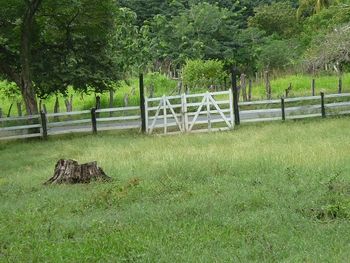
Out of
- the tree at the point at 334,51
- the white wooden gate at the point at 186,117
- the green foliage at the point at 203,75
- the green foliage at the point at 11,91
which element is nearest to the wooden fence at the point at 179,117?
the white wooden gate at the point at 186,117

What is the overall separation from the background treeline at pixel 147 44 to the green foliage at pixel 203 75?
0.07 m

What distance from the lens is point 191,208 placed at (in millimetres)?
9070

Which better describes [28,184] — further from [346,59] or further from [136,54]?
[136,54]

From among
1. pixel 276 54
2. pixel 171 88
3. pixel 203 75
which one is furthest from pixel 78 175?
pixel 276 54

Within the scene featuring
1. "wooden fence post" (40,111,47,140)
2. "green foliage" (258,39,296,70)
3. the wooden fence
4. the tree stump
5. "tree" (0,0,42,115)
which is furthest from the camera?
"green foliage" (258,39,296,70)

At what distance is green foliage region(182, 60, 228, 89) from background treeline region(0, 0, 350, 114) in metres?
0.07

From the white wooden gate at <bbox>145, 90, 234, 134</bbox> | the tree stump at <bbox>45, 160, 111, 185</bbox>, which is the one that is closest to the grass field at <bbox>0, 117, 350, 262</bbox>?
the tree stump at <bbox>45, 160, 111, 185</bbox>

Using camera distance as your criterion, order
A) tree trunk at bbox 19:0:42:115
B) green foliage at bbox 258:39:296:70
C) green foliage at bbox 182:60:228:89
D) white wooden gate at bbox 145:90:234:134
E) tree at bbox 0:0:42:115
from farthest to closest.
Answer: green foliage at bbox 258:39:296:70 < green foliage at bbox 182:60:228:89 < tree at bbox 0:0:42:115 < white wooden gate at bbox 145:90:234:134 < tree trunk at bbox 19:0:42:115

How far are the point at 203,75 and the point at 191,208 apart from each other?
29195 mm

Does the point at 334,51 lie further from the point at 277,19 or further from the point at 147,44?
the point at 277,19

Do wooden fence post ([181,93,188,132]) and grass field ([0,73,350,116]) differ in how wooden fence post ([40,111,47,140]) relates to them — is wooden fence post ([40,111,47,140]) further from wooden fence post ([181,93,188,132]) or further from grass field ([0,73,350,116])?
grass field ([0,73,350,116])

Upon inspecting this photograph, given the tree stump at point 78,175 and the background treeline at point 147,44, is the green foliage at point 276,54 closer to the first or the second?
the background treeline at point 147,44

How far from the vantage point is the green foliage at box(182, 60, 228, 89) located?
37.0 m

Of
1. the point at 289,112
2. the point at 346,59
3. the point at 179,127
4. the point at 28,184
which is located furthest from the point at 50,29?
the point at 28,184
